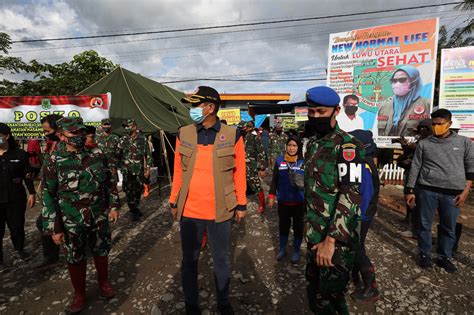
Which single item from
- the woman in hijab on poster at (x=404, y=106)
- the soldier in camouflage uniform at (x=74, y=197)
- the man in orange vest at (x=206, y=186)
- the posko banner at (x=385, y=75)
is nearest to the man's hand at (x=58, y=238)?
the soldier in camouflage uniform at (x=74, y=197)

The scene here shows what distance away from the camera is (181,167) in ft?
8.39

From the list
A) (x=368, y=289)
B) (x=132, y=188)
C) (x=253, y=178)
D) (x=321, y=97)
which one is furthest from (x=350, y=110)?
(x=321, y=97)

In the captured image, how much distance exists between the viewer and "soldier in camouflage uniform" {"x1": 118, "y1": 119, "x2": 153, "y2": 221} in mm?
5824

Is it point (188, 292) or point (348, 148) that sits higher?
point (348, 148)

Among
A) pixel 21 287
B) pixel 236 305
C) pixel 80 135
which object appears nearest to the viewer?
pixel 80 135

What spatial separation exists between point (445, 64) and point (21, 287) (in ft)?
34.2

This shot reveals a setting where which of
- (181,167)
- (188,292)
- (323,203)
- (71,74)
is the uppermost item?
(71,74)

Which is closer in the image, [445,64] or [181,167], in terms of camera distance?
[181,167]

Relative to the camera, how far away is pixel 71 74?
55.4ft

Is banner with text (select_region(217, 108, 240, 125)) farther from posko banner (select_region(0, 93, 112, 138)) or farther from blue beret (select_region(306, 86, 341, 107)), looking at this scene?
blue beret (select_region(306, 86, 341, 107))

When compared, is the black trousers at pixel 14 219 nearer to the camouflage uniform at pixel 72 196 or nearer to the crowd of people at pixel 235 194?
the crowd of people at pixel 235 194

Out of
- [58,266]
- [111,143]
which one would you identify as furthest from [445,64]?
[58,266]

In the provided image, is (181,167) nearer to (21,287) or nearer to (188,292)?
(188,292)

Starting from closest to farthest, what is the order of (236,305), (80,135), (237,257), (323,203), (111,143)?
(323,203) < (80,135) < (236,305) < (237,257) < (111,143)
